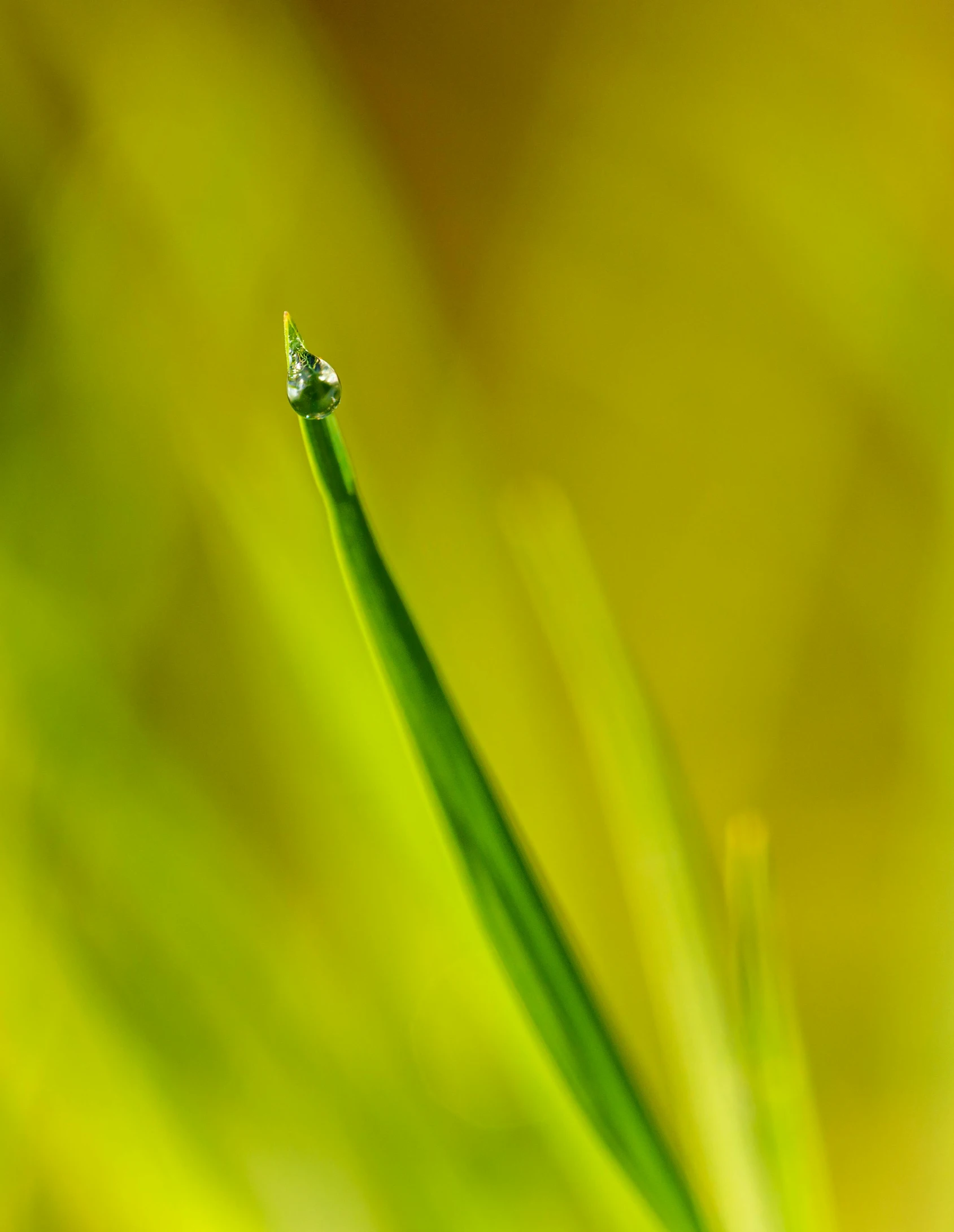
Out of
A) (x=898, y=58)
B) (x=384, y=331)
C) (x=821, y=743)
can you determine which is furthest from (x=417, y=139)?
(x=821, y=743)

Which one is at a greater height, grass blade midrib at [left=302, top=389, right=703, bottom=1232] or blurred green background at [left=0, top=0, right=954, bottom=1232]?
blurred green background at [left=0, top=0, right=954, bottom=1232]

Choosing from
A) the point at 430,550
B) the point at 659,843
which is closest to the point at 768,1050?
the point at 659,843

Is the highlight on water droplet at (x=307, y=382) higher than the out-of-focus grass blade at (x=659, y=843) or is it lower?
higher

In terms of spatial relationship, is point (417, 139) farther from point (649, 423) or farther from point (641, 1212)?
point (641, 1212)

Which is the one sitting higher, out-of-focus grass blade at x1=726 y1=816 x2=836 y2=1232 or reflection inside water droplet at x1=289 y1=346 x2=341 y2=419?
reflection inside water droplet at x1=289 y1=346 x2=341 y2=419
